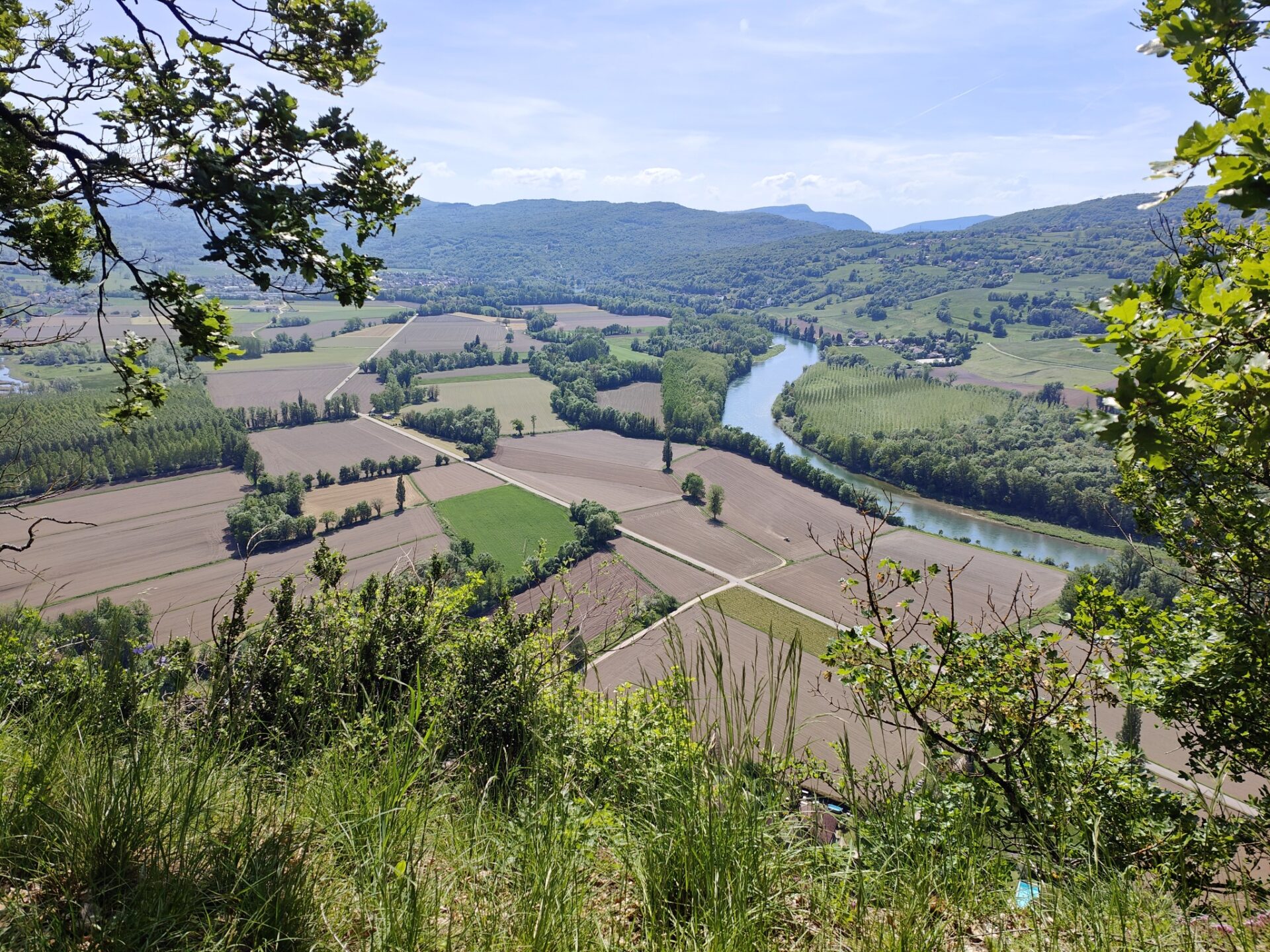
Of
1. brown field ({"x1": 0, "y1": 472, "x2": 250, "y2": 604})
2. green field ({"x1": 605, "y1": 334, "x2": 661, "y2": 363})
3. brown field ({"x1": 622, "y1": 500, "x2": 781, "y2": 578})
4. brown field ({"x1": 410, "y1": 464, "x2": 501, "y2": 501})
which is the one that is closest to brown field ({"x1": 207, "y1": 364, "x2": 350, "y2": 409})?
brown field ({"x1": 0, "y1": 472, "x2": 250, "y2": 604})

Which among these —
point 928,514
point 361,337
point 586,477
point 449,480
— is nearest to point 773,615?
point 928,514

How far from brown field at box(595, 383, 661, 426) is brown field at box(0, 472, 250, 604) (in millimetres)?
53686

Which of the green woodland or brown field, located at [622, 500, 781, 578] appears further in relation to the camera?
brown field, located at [622, 500, 781, 578]

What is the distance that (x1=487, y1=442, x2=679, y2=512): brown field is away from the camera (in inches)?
2576

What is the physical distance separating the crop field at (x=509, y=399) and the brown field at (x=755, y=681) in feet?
183

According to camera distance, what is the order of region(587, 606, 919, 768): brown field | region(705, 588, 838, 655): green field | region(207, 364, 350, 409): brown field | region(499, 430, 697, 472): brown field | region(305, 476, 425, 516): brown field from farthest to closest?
region(207, 364, 350, 409): brown field → region(499, 430, 697, 472): brown field → region(305, 476, 425, 516): brown field → region(705, 588, 838, 655): green field → region(587, 606, 919, 768): brown field

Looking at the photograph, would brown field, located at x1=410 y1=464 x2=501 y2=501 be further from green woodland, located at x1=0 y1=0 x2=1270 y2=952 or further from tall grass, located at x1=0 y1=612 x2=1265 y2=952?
tall grass, located at x1=0 y1=612 x2=1265 y2=952

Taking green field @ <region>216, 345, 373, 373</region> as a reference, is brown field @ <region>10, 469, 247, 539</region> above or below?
below

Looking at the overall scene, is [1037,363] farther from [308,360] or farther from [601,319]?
[308,360]

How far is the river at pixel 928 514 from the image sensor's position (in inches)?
2253

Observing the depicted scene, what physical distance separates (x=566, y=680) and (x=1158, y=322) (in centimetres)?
401

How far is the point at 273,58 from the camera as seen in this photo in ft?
15.8

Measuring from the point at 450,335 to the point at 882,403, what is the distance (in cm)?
9552

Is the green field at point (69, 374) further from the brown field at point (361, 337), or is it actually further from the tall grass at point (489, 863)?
the tall grass at point (489, 863)
